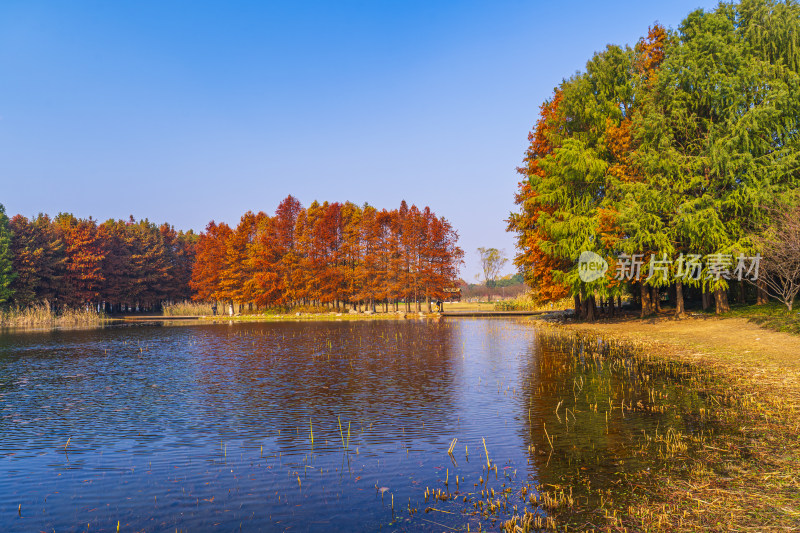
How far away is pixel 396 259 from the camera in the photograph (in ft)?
236

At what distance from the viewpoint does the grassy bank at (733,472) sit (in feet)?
23.3

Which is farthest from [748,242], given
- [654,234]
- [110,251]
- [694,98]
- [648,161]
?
[110,251]

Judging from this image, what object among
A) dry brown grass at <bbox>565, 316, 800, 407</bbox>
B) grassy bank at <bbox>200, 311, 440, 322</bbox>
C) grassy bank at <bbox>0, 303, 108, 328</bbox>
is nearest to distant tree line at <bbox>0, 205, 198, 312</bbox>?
grassy bank at <bbox>0, 303, 108, 328</bbox>

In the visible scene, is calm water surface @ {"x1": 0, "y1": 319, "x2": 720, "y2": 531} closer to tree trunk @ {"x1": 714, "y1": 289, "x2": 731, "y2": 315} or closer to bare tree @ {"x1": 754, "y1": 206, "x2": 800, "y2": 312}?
bare tree @ {"x1": 754, "y1": 206, "x2": 800, "y2": 312}

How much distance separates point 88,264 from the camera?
256ft

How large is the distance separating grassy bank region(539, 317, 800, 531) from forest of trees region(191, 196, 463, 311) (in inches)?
2067

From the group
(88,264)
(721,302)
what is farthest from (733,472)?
(88,264)

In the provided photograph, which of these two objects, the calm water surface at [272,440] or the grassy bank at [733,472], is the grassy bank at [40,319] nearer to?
the calm water surface at [272,440]

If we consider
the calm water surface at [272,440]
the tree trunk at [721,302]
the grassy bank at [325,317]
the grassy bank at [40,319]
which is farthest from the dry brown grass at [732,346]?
the grassy bank at [40,319]

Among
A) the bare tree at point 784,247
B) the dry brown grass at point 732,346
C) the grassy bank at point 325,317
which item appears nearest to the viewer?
the dry brown grass at point 732,346

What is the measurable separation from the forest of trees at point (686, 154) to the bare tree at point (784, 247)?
689 mm

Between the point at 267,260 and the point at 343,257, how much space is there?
36.0ft

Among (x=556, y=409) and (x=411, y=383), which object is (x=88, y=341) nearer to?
(x=411, y=383)

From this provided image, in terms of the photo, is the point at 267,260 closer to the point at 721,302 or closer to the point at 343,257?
A: the point at 343,257
